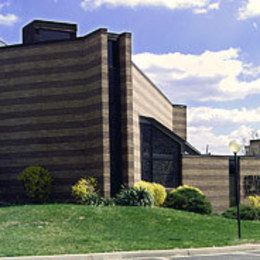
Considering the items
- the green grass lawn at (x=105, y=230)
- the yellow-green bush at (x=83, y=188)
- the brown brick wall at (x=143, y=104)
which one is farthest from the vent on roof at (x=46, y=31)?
the green grass lawn at (x=105, y=230)

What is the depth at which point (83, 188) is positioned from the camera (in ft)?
89.6

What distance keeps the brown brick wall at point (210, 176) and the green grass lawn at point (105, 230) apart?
963 cm

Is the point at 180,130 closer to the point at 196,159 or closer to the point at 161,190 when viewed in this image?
the point at 196,159

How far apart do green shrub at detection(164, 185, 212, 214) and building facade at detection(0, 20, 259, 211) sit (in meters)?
2.08

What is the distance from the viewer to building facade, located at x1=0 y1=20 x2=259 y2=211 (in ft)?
93.2

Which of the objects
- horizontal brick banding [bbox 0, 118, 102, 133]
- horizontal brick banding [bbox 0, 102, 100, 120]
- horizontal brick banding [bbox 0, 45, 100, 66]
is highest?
horizontal brick banding [bbox 0, 45, 100, 66]

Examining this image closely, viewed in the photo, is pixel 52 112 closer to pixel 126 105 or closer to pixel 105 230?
pixel 126 105

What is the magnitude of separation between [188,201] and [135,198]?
10.4ft

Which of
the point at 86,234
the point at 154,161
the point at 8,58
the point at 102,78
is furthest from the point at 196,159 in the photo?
the point at 86,234

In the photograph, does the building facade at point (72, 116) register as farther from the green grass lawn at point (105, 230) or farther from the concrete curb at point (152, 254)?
the concrete curb at point (152, 254)

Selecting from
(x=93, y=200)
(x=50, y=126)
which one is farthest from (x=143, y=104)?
(x=93, y=200)

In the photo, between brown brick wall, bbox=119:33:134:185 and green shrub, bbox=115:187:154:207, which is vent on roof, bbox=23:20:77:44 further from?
green shrub, bbox=115:187:154:207

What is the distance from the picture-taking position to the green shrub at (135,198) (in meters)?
26.0

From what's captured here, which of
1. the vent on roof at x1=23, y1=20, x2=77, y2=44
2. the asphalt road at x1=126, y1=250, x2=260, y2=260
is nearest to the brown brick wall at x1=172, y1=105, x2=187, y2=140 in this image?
the vent on roof at x1=23, y1=20, x2=77, y2=44
